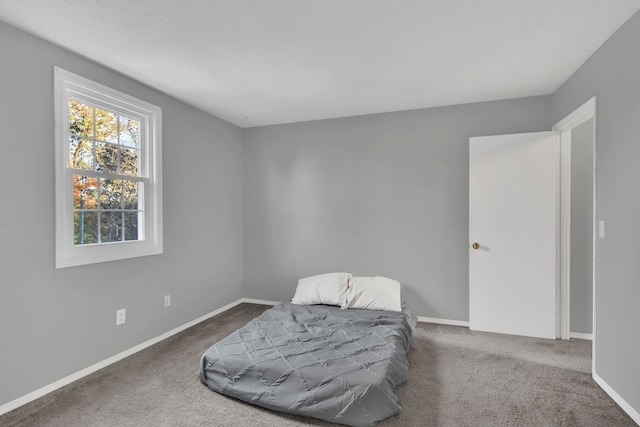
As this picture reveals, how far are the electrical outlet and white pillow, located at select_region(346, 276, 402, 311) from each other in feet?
6.75

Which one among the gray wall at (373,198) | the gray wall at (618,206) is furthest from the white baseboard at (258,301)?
the gray wall at (618,206)

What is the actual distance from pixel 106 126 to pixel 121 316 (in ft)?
5.35

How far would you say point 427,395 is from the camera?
6.97 feet

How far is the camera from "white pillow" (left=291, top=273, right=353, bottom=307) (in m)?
3.35

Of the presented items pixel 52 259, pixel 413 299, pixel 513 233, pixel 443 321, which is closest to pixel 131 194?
pixel 52 259

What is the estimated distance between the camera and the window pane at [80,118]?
241cm

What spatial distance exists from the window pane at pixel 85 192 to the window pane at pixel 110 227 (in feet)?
0.44

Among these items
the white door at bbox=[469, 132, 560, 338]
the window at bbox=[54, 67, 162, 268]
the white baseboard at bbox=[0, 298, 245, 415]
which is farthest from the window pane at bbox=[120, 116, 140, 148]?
the white door at bbox=[469, 132, 560, 338]

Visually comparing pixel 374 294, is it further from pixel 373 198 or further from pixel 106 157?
pixel 106 157

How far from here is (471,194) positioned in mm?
3314

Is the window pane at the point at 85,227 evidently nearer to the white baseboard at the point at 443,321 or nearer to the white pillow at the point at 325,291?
the white pillow at the point at 325,291

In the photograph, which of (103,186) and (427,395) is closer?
(427,395)

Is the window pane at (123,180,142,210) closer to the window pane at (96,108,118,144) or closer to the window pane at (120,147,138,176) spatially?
the window pane at (120,147,138,176)

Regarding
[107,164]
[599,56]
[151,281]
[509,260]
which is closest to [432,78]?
[599,56]
